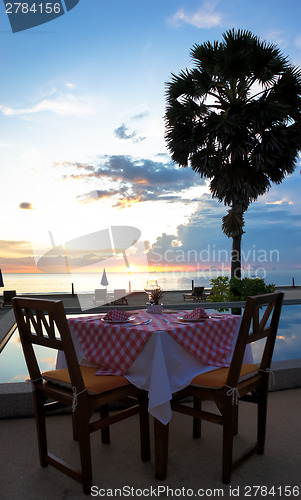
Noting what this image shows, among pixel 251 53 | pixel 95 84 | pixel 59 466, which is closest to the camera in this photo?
pixel 59 466

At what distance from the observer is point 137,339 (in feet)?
6.06

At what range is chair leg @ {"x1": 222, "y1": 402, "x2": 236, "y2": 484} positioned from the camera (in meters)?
1.69

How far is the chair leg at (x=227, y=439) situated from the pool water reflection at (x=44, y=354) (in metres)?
2.05

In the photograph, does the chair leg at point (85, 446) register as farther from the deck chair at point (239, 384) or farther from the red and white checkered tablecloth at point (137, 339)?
the deck chair at point (239, 384)

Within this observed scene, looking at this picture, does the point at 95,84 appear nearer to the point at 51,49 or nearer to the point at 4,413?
the point at 51,49

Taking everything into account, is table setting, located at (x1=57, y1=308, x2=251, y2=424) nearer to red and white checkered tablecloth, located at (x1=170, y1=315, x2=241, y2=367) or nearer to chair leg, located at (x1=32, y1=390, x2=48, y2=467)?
red and white checkered tablecloth, located at (x1=170, y1=315, x2=241, y2=367)

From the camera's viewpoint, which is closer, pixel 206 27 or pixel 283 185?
pixel 206 27

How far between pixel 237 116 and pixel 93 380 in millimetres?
8934

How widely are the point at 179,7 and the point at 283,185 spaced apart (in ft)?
16.9

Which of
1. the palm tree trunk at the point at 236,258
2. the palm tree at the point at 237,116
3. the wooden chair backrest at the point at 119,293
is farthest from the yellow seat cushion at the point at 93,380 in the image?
the wooden chair backrest at the point at 119,293

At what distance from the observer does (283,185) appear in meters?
9.77

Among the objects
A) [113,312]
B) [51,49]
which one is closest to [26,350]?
[113,312]

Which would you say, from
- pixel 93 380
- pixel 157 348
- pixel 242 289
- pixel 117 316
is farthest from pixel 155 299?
pixel 242 289

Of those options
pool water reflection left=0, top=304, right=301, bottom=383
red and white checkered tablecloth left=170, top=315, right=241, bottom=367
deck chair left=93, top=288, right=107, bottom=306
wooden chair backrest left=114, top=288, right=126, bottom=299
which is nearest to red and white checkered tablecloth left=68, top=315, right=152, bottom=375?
red and white checkered tablecloth left=170, top=315, right=241, bottom=367
